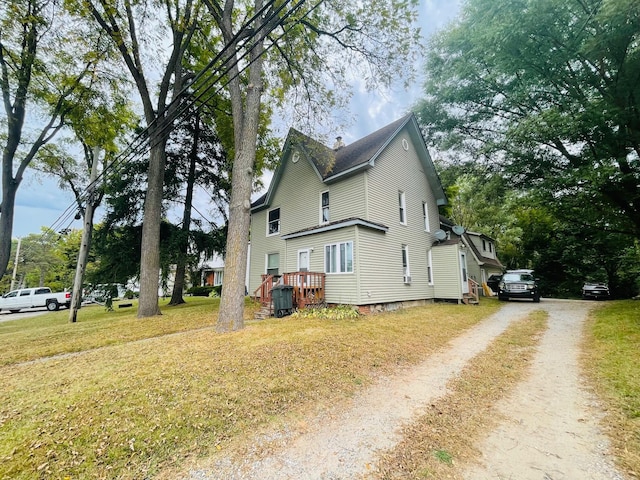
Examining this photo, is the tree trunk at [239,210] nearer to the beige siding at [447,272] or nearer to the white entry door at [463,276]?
the beige siding at [447,272]

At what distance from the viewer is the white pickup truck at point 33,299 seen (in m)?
19.2

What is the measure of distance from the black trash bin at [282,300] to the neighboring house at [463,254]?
8.68 meters

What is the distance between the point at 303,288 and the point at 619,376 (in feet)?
27.2

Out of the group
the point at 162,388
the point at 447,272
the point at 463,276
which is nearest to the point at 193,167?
the point at 162,388

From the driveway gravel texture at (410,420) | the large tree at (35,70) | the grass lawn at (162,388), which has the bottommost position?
the driveway gravel texture at (410,420)

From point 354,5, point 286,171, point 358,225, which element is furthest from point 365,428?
point 286,171

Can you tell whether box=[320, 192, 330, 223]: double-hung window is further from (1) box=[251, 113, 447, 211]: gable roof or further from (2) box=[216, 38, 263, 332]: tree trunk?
(2) box=[216, 38, 263, 332]: tree trunk

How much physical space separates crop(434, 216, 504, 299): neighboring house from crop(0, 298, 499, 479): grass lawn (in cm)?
765

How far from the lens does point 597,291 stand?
19.2 m

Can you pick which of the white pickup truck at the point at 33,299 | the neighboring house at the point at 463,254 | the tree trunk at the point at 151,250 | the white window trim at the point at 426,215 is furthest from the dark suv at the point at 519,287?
the white pickup truck at the point at 33,299

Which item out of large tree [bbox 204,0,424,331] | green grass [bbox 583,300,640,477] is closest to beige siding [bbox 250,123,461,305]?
large tree [bbox 204,0,424,331]

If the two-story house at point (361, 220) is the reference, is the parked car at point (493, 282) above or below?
below

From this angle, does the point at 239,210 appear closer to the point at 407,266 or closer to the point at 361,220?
the point at 361,220

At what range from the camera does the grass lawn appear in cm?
255
